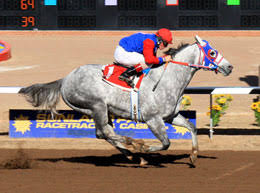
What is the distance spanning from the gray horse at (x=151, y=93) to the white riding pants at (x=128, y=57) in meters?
0.27

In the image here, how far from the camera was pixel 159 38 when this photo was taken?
852cm

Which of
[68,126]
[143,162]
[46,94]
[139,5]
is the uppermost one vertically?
[139,5]

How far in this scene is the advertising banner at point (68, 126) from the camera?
11.1 metres

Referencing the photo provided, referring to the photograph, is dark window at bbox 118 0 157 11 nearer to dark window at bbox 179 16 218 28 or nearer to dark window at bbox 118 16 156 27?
dark window at bbox 118 16 156 27

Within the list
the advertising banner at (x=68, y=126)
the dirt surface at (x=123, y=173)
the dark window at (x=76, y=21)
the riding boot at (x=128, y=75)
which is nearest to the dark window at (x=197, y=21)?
the dark window at (x=76, y=21)

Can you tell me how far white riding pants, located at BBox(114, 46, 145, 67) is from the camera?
8.58m

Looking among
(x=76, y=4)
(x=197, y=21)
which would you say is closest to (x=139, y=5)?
(x=197, y=21)

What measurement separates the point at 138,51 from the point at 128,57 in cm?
19

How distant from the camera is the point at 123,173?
8.41 m

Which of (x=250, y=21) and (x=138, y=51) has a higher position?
(x=250, y=21)

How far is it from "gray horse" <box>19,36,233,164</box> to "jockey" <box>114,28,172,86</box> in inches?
7.7

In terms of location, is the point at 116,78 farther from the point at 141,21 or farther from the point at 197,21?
the point at 197,21

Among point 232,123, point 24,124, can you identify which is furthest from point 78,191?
point 232,123

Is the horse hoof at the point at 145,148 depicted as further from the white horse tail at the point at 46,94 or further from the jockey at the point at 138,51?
the white horse tail at the point at 46,94
